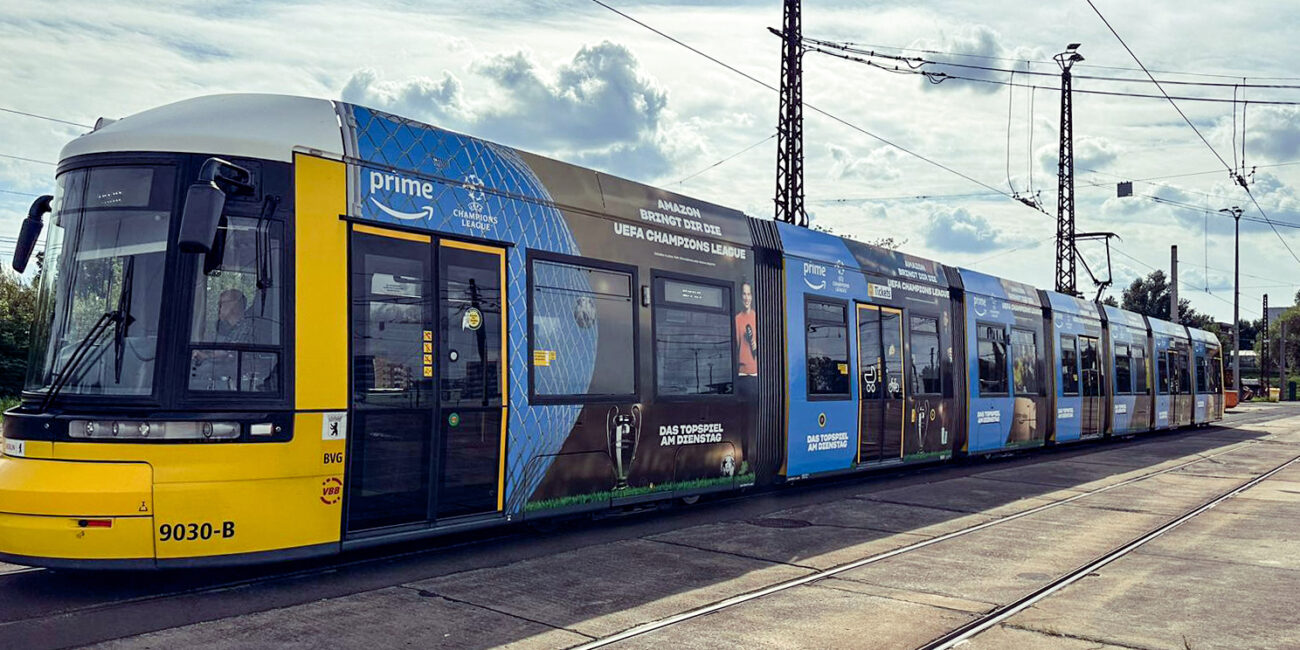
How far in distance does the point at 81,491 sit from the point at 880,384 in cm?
1056

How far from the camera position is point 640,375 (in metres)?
10.1

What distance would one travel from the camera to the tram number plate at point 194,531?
6.49 meters

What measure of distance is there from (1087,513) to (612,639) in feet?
26.4

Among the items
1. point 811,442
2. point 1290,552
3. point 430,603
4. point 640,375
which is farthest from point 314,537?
point 1290,552

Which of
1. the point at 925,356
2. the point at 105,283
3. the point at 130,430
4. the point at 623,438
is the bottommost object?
the point at 623,438

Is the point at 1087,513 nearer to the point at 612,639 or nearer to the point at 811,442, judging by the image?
the point at 811,442

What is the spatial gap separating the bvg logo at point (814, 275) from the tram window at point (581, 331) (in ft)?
12.4

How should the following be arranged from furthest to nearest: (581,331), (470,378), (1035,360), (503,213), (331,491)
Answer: (1035,360) < (581,331) < (503,213) < (470,378) < (331,491)

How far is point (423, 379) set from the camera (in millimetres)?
7906

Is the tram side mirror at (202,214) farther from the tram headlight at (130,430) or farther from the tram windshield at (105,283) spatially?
the tram headlight at (130,430)

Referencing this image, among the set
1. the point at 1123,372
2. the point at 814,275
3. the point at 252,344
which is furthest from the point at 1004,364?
the point at 252,344

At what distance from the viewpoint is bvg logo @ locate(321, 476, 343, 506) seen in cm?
718

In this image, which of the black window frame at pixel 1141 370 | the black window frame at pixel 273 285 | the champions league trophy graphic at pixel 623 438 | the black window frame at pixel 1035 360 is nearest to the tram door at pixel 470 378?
the black window frame at pixel 273 285

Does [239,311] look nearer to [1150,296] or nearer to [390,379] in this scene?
[390,379]
